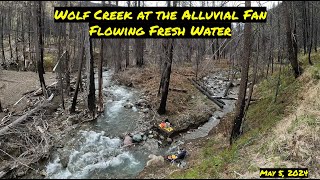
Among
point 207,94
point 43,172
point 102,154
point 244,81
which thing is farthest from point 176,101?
point 43,172

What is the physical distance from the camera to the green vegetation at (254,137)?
25.2 ft

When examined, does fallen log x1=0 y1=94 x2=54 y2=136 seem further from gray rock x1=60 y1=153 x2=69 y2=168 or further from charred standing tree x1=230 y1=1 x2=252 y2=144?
charred standing tree x1=230 y1=1 x2=252 y2=144

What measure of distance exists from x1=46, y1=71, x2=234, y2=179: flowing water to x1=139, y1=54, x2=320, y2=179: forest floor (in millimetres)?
784

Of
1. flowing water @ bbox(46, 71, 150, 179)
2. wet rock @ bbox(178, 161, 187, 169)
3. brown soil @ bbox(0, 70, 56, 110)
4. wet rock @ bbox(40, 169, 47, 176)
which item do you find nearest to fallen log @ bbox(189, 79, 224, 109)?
flowing water @ bbox(46, 71, 150, 179)

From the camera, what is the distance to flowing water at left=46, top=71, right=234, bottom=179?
826cm

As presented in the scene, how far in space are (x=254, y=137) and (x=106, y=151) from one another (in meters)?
5.21

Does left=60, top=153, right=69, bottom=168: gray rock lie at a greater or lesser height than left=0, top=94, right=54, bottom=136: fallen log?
lesser

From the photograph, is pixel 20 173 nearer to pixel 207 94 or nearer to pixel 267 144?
pixel 267 144

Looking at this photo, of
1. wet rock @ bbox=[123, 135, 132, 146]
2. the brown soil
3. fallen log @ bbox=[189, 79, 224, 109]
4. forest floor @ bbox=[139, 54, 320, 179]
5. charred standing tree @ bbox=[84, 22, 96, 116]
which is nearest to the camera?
forest floor @ bbox=[139, 54, 320, 179]

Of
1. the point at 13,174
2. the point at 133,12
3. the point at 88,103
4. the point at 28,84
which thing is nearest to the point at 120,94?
the point at 88,103

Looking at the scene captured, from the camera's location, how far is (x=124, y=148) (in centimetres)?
1011

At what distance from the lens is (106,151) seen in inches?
384

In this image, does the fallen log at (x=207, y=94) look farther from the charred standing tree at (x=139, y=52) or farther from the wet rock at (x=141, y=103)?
the charred standing tree at (x=139, y=52)

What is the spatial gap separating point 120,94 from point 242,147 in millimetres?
10653
